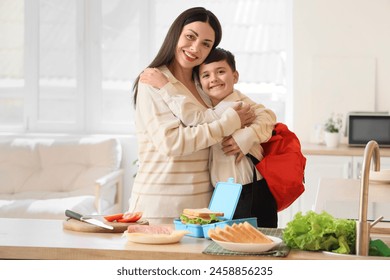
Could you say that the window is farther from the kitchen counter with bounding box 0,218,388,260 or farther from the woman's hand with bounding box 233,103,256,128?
the kitchen counter with bounding box 0,218,388,260

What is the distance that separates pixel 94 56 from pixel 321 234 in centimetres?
432

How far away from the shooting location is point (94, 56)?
20.6 feet

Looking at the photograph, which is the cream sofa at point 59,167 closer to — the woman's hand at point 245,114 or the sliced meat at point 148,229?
the woman's hand at point 245,114

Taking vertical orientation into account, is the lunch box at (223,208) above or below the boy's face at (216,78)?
below

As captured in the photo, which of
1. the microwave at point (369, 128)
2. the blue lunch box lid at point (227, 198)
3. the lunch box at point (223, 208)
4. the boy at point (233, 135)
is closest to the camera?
the lunch box at point (223, 208)

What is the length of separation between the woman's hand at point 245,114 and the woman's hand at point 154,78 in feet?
1.01

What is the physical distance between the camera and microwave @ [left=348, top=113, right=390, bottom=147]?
17.7 ft

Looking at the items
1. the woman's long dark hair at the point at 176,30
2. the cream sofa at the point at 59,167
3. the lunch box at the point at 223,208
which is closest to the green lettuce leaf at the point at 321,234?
the lunch box at the point at 223,208

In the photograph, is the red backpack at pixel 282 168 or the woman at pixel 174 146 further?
the red backpack at pixel 282 168

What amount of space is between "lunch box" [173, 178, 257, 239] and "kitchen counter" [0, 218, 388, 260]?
1.4 inches

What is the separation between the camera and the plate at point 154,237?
230 centimetres

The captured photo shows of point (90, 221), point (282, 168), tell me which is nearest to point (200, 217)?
point (90, 221)

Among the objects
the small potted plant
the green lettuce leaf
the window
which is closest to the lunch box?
the green lettuce leaf
